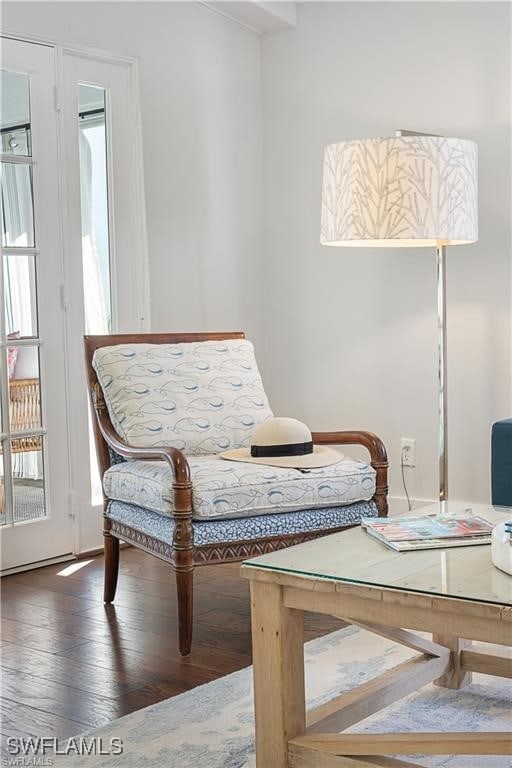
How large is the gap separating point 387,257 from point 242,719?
2568 mm

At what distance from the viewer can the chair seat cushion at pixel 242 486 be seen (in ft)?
9.00

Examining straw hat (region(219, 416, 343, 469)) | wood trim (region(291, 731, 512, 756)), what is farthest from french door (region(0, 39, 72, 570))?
wood trim (region(291, 731, 512, 756))

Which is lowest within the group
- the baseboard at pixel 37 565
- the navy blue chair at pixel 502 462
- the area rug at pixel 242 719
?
the baseboard at pixel 37 565

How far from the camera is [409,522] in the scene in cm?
213

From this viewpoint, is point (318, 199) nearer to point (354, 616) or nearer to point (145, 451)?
point (145, 451)

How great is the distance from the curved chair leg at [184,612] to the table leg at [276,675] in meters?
0.84

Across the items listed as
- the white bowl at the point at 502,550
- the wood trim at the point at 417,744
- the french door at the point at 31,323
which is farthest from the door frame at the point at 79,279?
the white bowl at the point at 502,550

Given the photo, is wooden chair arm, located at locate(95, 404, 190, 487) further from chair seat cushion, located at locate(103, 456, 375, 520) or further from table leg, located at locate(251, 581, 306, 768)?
table leg, located at locate(251, 581, 306, 768)

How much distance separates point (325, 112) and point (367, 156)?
132cm

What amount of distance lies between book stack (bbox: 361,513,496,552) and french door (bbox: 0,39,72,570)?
1.85m

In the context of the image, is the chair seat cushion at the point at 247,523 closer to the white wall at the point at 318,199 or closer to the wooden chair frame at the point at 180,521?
the wooden chair frame at the point at 180,521

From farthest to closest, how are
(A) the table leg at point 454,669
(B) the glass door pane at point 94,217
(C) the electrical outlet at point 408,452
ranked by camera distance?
(C) the electrical outlet at point 408,452 → (B) the glass door pane at point 94,217 → (A) the table leg at point 454,669

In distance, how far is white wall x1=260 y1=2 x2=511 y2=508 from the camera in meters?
4.00

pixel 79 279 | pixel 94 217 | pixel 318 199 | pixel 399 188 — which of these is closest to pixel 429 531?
pixel 399 188
